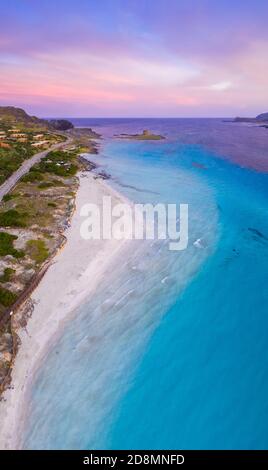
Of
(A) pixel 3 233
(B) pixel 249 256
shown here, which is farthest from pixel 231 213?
(A) pixel 3 233

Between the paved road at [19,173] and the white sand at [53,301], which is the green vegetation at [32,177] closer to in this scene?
the paved road at [19,173]

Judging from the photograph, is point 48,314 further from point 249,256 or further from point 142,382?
point 249,256

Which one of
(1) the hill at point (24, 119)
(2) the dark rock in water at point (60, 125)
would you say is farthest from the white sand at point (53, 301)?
(2) the dark rock in water at point (60, 125)

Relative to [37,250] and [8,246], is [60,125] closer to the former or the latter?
[8,246]

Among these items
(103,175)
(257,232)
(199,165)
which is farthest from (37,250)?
(199,165)

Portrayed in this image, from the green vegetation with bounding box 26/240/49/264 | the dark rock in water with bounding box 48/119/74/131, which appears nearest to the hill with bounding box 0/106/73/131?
the dark rock in water with bounding box 48/119/74/131
